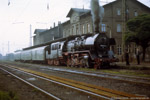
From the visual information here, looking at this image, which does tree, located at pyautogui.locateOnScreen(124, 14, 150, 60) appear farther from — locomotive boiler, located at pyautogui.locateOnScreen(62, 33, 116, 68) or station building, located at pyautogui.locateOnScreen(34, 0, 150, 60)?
locomotive boiler, located at pyautogui.locateOnScreen(62, 33, 116, 68)

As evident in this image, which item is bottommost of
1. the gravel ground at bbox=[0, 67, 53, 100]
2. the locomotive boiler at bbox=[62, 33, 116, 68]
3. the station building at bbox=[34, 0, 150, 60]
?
the gravel ground at bbox=[0, 67, 53, 100]

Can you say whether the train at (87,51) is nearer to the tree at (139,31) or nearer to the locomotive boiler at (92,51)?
the locomotive boiler at (92,51)

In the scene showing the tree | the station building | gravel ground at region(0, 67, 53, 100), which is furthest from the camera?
the station building

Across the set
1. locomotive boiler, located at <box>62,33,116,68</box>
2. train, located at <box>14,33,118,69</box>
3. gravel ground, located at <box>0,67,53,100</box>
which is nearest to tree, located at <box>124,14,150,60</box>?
train, located at <box>14,33,118,69</box>

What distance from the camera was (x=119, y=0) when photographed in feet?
113

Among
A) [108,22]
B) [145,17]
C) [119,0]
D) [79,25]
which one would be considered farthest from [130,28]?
[79,25]

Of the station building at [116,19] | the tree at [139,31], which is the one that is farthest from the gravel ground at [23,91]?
the station building at [116,19]

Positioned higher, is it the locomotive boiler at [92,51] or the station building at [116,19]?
the station building at [116,19]

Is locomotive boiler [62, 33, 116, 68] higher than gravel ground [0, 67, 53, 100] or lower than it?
higher

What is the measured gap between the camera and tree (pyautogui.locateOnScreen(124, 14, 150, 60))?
865 inches

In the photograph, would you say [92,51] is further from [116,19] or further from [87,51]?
[116,19]

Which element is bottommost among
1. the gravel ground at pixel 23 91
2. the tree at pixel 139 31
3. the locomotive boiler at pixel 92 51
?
the gravel ground at pixel 23 91

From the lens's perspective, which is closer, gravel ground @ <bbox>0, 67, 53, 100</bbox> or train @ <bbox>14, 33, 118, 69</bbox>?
gravel ground @ <bbox>0, 67, 53, 100</bbox>

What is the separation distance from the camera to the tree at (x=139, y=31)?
2197 centimetres
